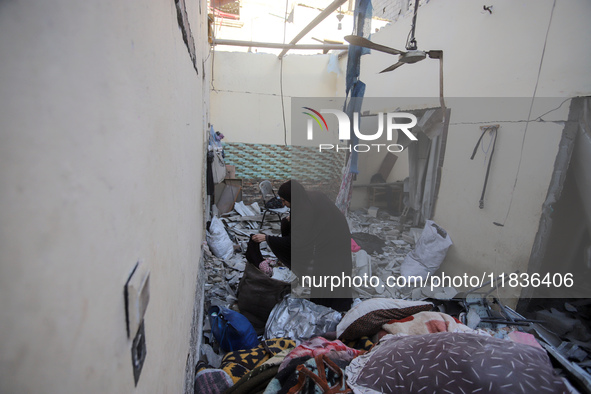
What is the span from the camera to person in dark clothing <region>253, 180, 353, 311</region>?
305 centimetres

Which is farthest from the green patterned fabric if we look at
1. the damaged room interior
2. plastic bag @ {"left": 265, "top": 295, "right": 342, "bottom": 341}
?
plastic bag @ {"left": 265, "top": 295, "right": 342, "bottom": 341}

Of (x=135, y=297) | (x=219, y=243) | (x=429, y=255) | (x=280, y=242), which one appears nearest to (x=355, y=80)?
(x=280, y=242)

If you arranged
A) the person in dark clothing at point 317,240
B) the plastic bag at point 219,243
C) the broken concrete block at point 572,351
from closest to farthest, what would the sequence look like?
1. the broken concrete block at point 572,351
2. the person in dark clothing at point 317,240
3. the plastic bag at point 219,243

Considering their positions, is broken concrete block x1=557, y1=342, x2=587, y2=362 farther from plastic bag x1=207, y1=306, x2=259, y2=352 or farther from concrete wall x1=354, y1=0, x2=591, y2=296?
plastic bag x1=207, y1=306, x2=259, y2=352

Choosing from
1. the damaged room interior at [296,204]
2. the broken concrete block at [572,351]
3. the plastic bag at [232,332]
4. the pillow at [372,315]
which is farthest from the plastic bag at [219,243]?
the broken concrete block at [572,351]

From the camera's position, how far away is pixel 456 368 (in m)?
1.25

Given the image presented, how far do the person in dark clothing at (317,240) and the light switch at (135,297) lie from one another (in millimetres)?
2400

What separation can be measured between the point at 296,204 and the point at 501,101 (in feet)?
Result: 10.7

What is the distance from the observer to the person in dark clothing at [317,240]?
10.00 feet

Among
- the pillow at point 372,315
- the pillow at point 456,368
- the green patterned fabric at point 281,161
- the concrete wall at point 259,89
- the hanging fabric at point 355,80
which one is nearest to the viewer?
the pillow at point 456,368

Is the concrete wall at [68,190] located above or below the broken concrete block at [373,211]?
above

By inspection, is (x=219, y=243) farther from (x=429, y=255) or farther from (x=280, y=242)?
(x=429, y=255)

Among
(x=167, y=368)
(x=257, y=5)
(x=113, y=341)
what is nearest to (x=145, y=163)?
(x=113, y=341)

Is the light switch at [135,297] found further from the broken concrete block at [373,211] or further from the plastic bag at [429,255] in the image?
the broken concrete block at [373,211]
